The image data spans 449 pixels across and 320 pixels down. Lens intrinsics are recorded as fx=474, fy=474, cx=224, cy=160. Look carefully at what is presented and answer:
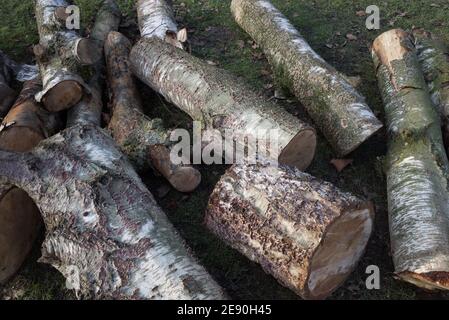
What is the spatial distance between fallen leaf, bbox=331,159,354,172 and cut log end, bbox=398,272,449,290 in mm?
1287

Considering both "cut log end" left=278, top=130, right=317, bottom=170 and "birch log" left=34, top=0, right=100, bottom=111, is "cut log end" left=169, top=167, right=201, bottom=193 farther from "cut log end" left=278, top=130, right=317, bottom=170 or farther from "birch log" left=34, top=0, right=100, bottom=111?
"birch log" left=34, top=0, right=100, bottom=111

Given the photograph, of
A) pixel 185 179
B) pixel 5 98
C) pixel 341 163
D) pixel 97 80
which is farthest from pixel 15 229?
pixel 341 163

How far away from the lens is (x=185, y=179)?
4180mm

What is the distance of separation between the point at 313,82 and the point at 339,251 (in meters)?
2.06

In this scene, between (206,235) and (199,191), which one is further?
(199,191)

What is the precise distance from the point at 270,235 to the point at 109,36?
3.41 metres

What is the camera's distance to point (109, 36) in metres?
5.50

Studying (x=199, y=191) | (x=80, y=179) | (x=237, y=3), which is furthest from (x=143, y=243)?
(x=237, y=3)

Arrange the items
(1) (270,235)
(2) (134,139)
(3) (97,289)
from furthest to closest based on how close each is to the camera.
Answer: (2) (134,139)
(1) (270,235)
(3) (97,289)

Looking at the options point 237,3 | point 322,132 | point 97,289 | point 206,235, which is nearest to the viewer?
point 97,289

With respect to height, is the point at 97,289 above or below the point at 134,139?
below

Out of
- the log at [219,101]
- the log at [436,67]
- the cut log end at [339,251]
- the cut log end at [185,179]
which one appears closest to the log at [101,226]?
the cut log end at [185,179]

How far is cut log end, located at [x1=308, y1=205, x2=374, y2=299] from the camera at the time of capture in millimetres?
3160

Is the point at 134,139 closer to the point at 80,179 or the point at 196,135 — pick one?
the point at 196,135
